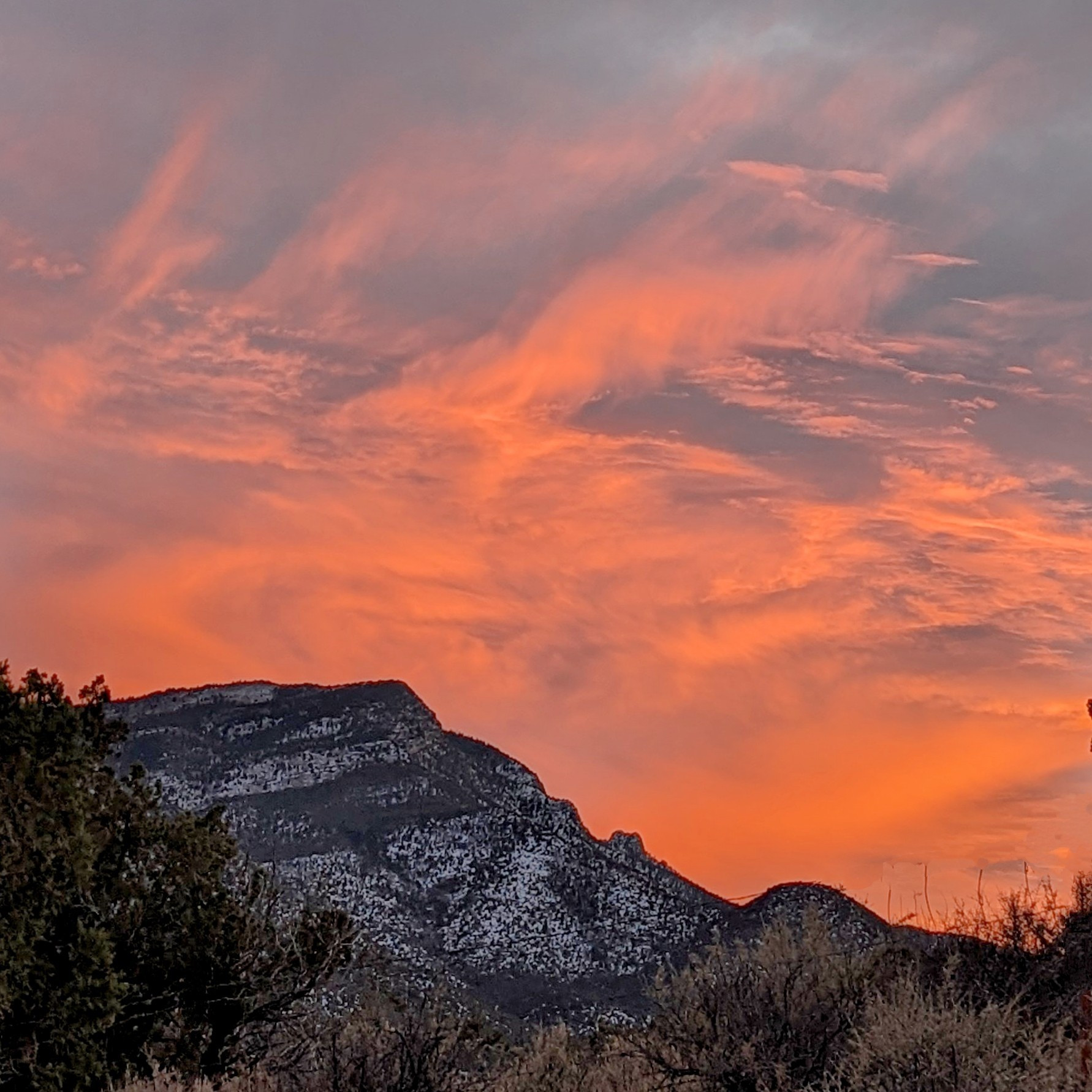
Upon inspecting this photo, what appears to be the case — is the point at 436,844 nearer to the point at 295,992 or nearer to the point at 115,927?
the point at 295,992

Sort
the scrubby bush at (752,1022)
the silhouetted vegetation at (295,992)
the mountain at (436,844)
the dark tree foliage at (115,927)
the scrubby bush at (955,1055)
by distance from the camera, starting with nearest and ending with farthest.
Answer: the scrubby bush at (955,1055) → the silhouetted vegetation at (295,992) → the scrubby bush at (752,1022) → the dark tree foliage at (115,927) → the mountain at (436,844)

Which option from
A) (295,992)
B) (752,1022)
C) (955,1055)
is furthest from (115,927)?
(955,1055)

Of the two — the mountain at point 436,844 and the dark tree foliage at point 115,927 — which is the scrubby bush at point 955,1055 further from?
the mountain at point 436,844

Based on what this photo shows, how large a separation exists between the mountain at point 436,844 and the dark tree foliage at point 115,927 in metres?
41.7

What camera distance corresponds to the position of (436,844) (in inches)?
3733

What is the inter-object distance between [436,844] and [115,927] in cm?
7205

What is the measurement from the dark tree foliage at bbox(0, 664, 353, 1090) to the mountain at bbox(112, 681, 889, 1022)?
41.7 m

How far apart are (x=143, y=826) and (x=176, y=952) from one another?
85.0 inches

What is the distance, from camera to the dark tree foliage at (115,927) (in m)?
21.7

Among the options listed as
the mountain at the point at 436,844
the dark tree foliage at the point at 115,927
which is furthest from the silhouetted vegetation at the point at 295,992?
the mountain at the point at 436,844

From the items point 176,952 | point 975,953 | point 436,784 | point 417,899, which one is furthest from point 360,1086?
point 436,784

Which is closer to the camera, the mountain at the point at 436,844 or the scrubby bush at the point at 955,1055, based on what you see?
the scrubby bush at the point at 955,1055

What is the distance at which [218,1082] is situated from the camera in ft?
68.6

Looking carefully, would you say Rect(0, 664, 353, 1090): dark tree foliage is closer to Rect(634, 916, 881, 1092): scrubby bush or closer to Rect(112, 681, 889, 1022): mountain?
Rect(634, 916, 881, 1092): scrubby bush
